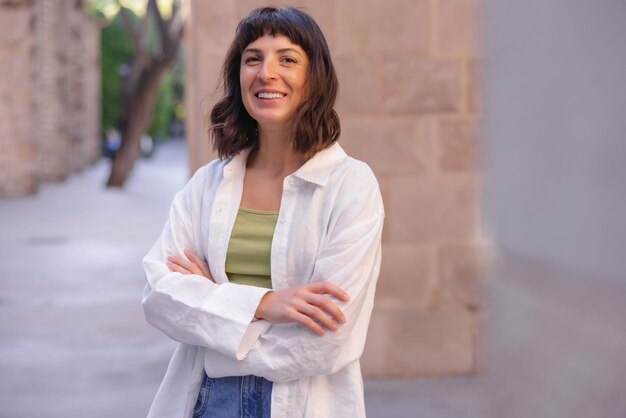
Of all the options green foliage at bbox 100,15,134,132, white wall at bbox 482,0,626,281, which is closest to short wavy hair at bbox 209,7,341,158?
white wall at bbox 482,0,626,281

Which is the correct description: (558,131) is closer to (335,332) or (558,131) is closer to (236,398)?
(335,332)

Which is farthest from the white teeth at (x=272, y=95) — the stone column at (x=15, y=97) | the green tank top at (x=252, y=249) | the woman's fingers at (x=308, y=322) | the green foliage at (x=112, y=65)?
the green foliage at (x=112, y=65)

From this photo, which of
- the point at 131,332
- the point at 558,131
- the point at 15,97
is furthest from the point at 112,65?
the point at 558,131

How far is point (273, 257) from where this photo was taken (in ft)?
6.42

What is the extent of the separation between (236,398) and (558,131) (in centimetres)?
144

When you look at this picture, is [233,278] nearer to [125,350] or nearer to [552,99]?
[552,99]

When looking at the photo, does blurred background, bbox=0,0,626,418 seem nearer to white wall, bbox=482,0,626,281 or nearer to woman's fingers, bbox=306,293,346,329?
white wall, bbox=482,0,626,281

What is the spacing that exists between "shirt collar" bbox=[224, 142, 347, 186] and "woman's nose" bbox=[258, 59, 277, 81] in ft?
0.63

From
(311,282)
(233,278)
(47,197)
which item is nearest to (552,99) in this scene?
(311,282)

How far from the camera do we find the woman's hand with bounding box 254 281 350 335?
1849 mm

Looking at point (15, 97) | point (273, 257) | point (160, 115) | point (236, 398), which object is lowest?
point (160, 115)

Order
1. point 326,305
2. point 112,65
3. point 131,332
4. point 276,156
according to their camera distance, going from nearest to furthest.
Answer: point 326,305
point 276,156
point 131,332
point 112,65

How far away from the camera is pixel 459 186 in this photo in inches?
196

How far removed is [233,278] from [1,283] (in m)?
7.19
